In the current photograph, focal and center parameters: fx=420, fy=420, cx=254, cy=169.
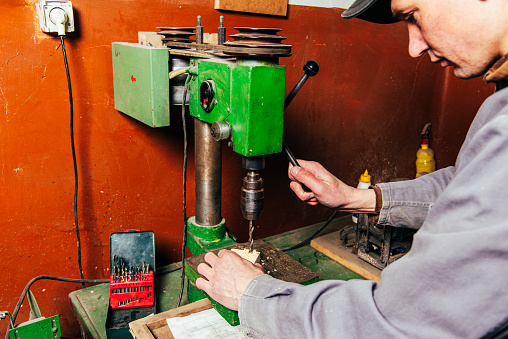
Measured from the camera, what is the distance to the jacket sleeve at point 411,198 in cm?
119

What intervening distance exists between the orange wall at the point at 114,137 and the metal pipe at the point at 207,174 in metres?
0.36

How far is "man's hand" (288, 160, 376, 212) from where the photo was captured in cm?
121

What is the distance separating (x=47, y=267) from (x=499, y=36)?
154cm

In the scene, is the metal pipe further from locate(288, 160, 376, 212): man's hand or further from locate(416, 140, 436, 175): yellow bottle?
locate(416, 140, 436, 175): yellow bottle

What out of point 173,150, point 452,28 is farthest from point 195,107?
point 452,28

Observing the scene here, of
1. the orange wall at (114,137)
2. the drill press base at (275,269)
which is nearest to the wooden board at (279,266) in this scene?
the drill press base at (275,269)

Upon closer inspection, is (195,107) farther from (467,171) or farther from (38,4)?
(467,171)

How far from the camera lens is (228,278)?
96 centimetres

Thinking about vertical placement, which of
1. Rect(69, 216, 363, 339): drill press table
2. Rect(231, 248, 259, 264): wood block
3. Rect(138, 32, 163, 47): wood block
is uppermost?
Rect(138, 32, 163, 47): wood block

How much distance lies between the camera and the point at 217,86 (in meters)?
1.04

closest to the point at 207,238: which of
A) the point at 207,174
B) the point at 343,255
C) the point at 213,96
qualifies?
the point at 207,174

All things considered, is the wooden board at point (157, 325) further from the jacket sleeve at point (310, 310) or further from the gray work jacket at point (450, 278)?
the gray work jacket at point (450, 278)

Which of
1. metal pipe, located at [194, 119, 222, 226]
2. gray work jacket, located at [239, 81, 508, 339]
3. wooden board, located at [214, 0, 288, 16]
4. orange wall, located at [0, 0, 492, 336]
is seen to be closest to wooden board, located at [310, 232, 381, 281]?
orange wall, located at [0, 0, 492, 336]

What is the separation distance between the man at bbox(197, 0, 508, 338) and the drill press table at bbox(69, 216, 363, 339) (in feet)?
1.72
